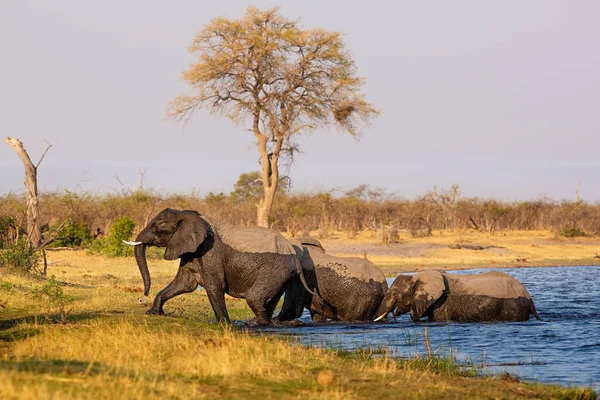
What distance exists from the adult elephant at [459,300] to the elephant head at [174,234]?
4.08 meters

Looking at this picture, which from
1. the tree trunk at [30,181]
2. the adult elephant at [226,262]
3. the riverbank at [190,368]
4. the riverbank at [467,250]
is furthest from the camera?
the riverbank at [467,250]

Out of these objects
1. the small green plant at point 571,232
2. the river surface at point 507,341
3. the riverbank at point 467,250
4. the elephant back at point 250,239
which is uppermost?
the small green plant at point 571,232

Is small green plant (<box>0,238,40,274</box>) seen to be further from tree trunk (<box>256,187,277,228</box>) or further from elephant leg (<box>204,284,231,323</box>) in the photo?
tree trunk (<box>256,187,277,228</box>)

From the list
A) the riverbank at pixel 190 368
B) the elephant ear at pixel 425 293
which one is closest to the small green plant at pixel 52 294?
the riverbank at pixel 190 368

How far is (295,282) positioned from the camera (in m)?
16.7

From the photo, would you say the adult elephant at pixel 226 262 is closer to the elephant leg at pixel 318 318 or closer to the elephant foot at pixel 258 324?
the elephant foot at pixel 258 324

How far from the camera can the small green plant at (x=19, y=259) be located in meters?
A: 21.4

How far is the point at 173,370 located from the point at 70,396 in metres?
1.98

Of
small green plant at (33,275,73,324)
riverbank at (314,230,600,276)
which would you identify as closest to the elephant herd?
small green plant at (33,275,73,324)

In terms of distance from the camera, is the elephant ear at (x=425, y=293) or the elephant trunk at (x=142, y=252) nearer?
the elephant trunk at (x=142, y=252)

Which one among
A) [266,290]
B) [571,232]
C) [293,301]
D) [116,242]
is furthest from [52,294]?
[571,232]

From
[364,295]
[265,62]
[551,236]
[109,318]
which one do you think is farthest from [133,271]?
[551,236]

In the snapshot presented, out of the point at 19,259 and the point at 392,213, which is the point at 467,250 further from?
the point at 19,259

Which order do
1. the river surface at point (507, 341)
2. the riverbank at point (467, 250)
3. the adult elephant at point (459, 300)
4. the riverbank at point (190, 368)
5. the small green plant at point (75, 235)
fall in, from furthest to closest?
the small green plant at point (75, 235) → the riverbank at point (467, 250) → the adult elephant at point (459, 300) → the river surface at point (507, 341) → the riverbank at point (190, 368)
